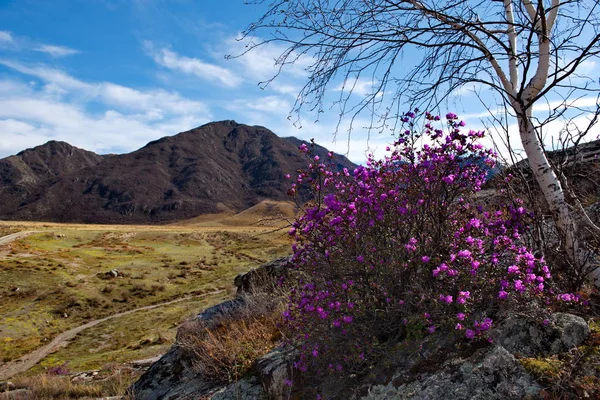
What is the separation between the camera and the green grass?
2141cm

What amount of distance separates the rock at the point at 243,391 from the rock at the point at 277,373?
0.43 ft

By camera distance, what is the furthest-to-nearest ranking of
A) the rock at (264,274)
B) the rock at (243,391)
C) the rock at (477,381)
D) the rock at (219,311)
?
1. the rock at (264,274)
2. the rock at (219,311)
3. the rock at (243,391)
4. the rock at (477,381)

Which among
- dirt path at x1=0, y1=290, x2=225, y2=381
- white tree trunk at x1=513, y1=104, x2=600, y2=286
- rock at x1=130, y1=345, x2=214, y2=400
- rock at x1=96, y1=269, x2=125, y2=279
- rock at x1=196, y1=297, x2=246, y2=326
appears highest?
white tree trunk at x1=513, y1=104, x2=600, y2=286

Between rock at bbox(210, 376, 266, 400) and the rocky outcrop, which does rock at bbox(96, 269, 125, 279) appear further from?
the rocky outcrop

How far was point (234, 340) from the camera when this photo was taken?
20.6 feet

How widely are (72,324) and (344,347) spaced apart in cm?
2826

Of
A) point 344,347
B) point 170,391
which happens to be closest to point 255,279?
point 170,391

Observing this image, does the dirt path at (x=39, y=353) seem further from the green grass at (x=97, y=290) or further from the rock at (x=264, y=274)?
the rock at (x=264, y=274)

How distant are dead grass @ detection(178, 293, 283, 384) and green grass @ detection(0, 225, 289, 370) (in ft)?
15.4

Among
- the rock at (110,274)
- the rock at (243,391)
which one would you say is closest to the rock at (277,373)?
the rock at (243,391)

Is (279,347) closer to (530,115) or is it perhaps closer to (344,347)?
(344,347)

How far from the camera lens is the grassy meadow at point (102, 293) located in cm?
2002

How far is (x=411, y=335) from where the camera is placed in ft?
12.3

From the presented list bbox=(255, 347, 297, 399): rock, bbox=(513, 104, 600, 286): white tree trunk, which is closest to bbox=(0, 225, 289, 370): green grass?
bbox=(255, 347, 297, 399): rock
